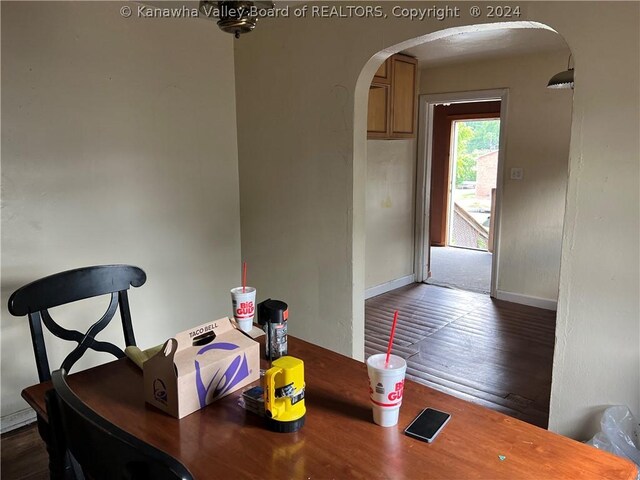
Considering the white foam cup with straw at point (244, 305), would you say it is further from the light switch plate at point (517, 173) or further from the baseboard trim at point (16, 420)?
the light switch plate at point (517, 173)

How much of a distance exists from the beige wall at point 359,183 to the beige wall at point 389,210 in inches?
70.3

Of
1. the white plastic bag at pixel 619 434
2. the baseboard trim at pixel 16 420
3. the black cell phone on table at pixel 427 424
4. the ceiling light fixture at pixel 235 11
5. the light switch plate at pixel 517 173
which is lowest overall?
the baseboard trim at pixel 16 420

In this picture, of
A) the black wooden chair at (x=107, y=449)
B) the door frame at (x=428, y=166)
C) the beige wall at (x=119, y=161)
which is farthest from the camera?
the door frame at (x=428, y=166)

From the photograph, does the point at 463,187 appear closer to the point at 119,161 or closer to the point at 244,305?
the point at 119,161

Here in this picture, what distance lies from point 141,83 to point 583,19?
2.15m

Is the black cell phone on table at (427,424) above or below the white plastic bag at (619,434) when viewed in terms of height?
above

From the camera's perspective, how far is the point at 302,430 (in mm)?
1194

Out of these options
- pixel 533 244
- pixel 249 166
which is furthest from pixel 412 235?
pixel 249 166

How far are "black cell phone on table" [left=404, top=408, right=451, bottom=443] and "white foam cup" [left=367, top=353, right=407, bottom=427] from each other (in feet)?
0.16

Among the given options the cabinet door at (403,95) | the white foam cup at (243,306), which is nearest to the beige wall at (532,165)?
the cabinet door at (403,95)

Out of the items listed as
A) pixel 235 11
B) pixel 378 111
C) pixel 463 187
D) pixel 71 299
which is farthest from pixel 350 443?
pixel 463 187

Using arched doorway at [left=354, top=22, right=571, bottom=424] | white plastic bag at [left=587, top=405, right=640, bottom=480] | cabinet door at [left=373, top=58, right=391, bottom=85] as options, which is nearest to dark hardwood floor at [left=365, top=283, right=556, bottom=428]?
arched doorway at [left=354, top=22, right=571, bottom=424]

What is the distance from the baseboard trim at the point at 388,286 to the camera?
15.9 feet

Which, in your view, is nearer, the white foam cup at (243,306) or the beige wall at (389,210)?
the white foam cup at (243,306)
